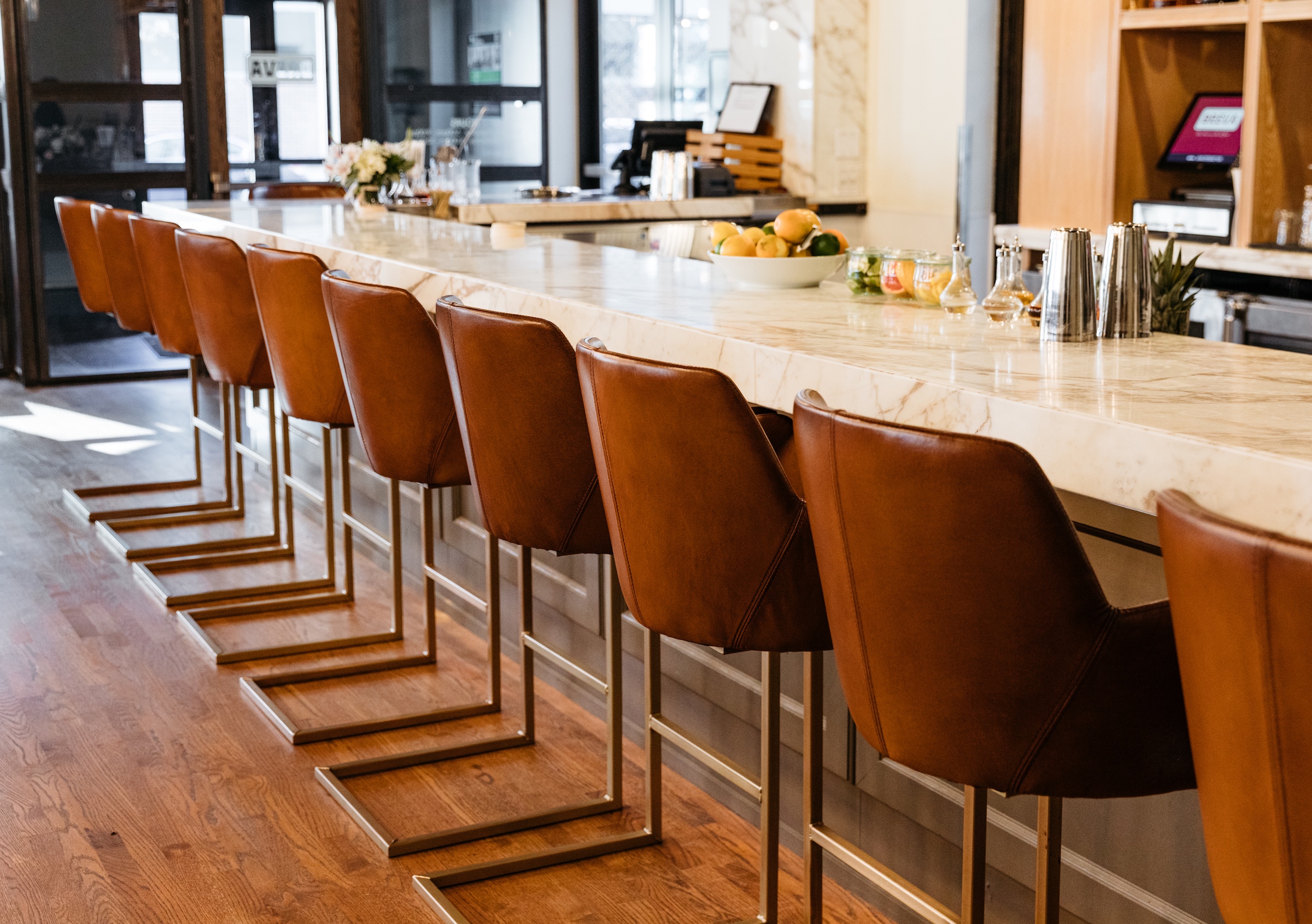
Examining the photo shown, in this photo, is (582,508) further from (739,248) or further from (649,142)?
(649,142)

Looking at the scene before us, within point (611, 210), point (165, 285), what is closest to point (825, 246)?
point (165, 285)

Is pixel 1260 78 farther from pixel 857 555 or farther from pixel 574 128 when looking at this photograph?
pixel 574 128

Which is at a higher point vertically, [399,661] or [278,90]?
[278,90]

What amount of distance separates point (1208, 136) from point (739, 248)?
2.76m

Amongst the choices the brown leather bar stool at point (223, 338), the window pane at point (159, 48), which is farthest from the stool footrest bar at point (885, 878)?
the window pane at point (159, 48)

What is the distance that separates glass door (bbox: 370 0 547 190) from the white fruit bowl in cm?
572

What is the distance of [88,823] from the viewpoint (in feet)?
9.11

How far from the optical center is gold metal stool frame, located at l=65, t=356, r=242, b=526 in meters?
4.97

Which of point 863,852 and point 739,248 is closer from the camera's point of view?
point 863,852

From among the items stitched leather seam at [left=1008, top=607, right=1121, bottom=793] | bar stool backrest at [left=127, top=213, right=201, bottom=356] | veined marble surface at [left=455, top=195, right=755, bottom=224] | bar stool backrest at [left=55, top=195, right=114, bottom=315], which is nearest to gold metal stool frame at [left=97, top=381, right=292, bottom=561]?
bar stool backrest at [left=127, top=213, right=201, bottom=356]

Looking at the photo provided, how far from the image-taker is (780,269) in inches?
113

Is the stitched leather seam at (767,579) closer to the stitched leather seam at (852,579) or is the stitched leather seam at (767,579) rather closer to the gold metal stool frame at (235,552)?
the stitched leather seam at (852,579)

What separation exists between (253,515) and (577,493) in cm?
300

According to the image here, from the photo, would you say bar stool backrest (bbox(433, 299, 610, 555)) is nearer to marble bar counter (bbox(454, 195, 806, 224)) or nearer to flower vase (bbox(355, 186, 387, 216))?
flower vase (bbox(355, 186, 387, 216))
